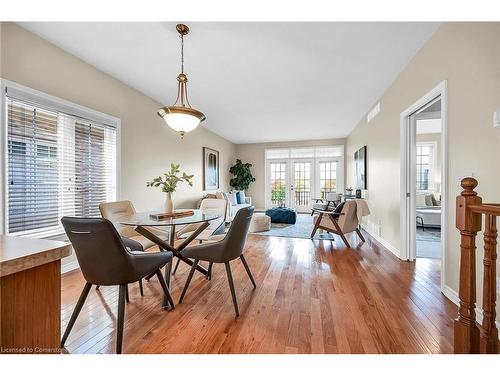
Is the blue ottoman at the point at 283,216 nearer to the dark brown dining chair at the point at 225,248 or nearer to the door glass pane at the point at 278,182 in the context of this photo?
the door glass pane at the point at 278,182

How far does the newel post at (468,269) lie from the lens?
125 centimetres

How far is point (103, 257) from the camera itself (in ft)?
4.66

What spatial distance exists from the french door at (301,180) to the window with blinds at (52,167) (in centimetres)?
565

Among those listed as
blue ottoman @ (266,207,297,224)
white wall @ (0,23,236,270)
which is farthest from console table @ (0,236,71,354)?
blue ottoman @ (266,207,297,224)

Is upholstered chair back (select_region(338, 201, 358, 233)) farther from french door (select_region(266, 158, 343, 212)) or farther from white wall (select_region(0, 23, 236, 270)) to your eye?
french door (select_region(266, 158, 343, 212))

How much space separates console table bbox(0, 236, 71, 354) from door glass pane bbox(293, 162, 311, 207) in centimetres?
754

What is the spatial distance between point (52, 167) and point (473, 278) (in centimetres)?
374

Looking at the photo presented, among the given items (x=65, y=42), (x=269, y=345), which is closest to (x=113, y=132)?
(x=65, y=42)

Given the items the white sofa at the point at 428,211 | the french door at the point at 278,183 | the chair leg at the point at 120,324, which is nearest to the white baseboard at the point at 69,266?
the chair leg at the point at 120,324

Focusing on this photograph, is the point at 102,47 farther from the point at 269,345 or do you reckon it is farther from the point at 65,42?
the point at 269,345

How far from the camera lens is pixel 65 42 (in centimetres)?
242

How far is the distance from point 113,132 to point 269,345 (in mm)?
3295

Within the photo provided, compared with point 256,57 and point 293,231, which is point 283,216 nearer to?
point 293,231

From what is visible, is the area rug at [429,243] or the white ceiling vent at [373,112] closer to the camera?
the area rug at [429,243]
